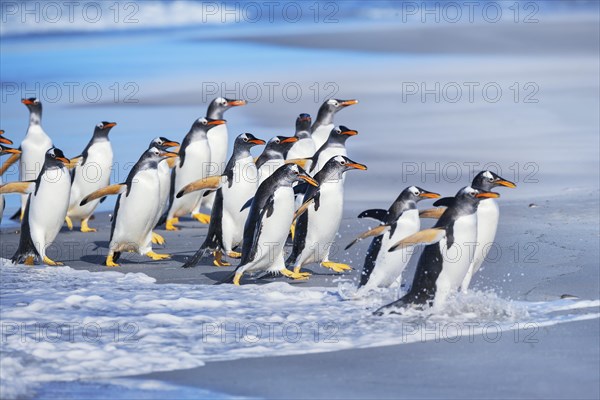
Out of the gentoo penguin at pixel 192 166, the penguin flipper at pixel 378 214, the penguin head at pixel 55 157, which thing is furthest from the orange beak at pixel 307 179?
the gentoo penguin at pixel 192 166

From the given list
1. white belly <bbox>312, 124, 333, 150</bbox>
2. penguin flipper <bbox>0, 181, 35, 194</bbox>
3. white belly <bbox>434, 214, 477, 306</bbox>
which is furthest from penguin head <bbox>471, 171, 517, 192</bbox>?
white belly <bbox>312, 124, 333, 150</bbox>

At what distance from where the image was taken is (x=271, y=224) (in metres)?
7.45

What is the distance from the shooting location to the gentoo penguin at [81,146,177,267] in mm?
8273

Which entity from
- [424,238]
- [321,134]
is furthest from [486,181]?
[321,134]

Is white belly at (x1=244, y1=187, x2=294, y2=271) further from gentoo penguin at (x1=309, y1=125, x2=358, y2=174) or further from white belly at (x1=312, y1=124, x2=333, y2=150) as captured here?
white belly at (x1=312, y1=124, x2=333, y2=150)

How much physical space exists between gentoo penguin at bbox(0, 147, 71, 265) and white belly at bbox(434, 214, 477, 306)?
114 inches

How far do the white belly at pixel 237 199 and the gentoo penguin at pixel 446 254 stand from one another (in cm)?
213

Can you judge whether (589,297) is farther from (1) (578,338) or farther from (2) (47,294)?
(2) (47,294)

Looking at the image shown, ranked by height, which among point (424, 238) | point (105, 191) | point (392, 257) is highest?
point (105, 191)

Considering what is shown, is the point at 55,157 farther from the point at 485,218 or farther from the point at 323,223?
the point at 485,218

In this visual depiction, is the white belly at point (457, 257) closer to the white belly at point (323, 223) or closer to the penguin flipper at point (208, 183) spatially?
the white belly at point (323, 223)

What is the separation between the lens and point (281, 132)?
46.6 feet

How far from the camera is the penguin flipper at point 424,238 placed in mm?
6055

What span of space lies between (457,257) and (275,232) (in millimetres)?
1483
